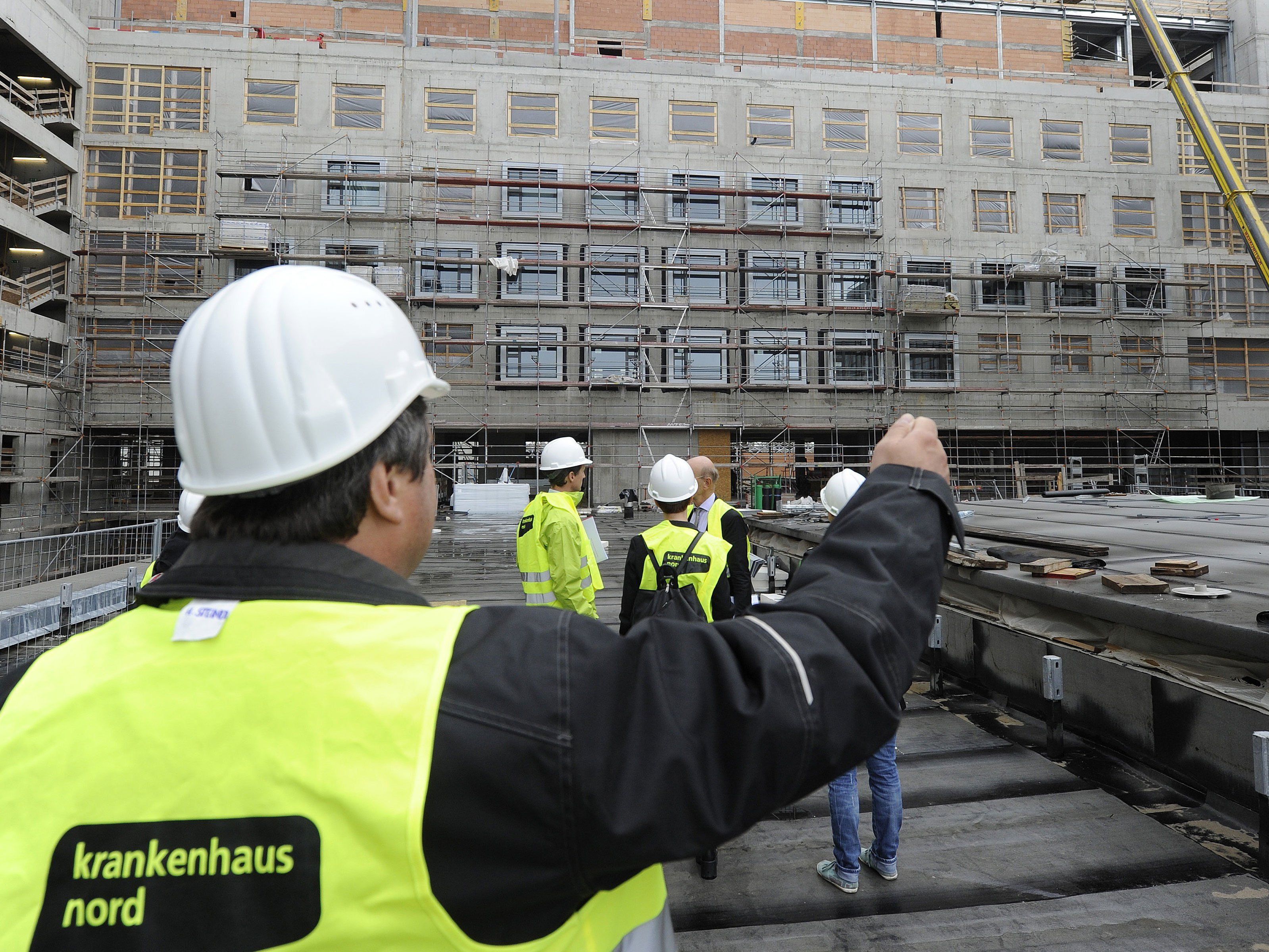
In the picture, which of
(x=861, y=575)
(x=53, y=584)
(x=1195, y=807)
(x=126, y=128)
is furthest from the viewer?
(x=126, y=128)

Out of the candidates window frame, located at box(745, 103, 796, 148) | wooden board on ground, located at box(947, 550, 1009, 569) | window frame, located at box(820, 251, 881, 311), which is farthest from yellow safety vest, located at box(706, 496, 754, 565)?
window frame, located at box(745, 103, 796, 148)

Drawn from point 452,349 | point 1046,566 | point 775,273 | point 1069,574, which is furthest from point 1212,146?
point 452,349

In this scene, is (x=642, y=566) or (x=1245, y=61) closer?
(x=642, y=566)

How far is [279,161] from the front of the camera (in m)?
26.4

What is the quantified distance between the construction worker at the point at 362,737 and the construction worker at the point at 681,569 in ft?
10.4

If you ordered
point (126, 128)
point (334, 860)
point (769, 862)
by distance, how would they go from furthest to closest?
point (126, 128), point (769, 862), point (334, 860)

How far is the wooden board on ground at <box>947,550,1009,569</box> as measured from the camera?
6517mm

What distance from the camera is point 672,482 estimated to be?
4.71 meters

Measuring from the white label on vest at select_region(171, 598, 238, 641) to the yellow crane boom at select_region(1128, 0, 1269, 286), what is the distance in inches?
954

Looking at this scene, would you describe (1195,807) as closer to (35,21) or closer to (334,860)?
(334,860)

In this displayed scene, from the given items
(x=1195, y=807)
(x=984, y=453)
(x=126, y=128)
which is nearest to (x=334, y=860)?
(x=1195, y=807)

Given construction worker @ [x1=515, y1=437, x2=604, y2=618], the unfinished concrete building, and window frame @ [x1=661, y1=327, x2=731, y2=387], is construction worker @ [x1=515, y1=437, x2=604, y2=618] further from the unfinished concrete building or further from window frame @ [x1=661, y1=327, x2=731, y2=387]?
window frame @ [x1=661, y1=327, x2=731, y2=387]

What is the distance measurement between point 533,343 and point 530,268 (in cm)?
305

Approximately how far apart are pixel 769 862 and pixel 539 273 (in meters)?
25.7
